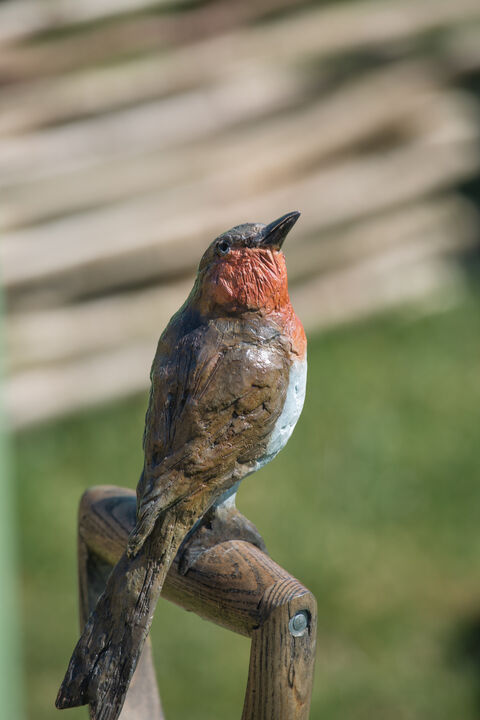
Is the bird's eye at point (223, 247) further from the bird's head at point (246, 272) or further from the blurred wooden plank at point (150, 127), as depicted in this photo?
the blurred wooden plank at point (150, 127)

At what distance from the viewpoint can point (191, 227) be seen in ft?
14.3

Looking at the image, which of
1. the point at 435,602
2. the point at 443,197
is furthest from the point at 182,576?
the point at 443,197

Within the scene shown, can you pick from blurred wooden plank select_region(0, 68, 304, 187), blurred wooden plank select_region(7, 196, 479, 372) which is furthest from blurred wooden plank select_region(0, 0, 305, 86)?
blurred wooden plank select_region(7, 196, 479, 372)

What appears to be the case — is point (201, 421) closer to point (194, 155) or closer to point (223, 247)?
point (223, 247)

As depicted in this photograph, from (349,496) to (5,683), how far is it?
2122 millimetres

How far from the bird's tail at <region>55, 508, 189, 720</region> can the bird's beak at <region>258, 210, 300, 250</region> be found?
1.31 feet

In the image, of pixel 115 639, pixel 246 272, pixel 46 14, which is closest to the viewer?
pixel 115 639

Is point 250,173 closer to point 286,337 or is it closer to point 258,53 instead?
point 258,53

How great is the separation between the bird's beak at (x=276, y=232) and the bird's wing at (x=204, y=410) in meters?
0.12

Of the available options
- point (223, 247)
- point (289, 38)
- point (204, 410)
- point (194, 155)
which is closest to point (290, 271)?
point (194, 155)

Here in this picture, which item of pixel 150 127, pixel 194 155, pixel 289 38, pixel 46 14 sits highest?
pixel 46 14

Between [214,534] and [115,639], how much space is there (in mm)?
225

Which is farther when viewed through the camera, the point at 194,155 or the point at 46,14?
the point at 194,155

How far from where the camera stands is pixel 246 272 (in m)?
1.25
